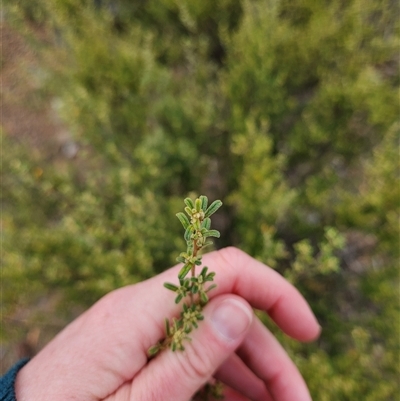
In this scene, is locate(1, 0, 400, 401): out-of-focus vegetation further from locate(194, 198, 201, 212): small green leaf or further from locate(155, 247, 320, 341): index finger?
locate(194, 198, 201, 212): small green leaf

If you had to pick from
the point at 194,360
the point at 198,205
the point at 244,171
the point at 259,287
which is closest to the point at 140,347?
the point at 194,360

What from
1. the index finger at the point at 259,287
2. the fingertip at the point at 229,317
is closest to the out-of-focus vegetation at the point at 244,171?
the index finger at the point at 259,287

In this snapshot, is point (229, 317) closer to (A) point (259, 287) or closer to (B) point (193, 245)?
(A) point (259, 287)

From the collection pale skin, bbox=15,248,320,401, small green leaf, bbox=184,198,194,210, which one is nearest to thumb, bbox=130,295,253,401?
pale skin, bbox=15,248,320,401

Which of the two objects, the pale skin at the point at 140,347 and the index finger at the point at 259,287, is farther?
the index finger at the point at 259,287

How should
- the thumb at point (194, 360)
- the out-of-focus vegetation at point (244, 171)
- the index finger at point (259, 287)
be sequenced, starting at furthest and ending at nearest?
the out-of-focus vegetation at point (244, 171)
the index finger at point (259, 287)
the thumb at point (194, 360)

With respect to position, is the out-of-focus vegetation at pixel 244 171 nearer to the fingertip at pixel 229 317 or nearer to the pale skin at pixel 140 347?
the pale skin at pixel 140 347

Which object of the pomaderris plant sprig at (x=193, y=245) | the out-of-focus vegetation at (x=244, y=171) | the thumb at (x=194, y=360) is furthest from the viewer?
the out-of-focus vegetation at (x=244, y=171)
